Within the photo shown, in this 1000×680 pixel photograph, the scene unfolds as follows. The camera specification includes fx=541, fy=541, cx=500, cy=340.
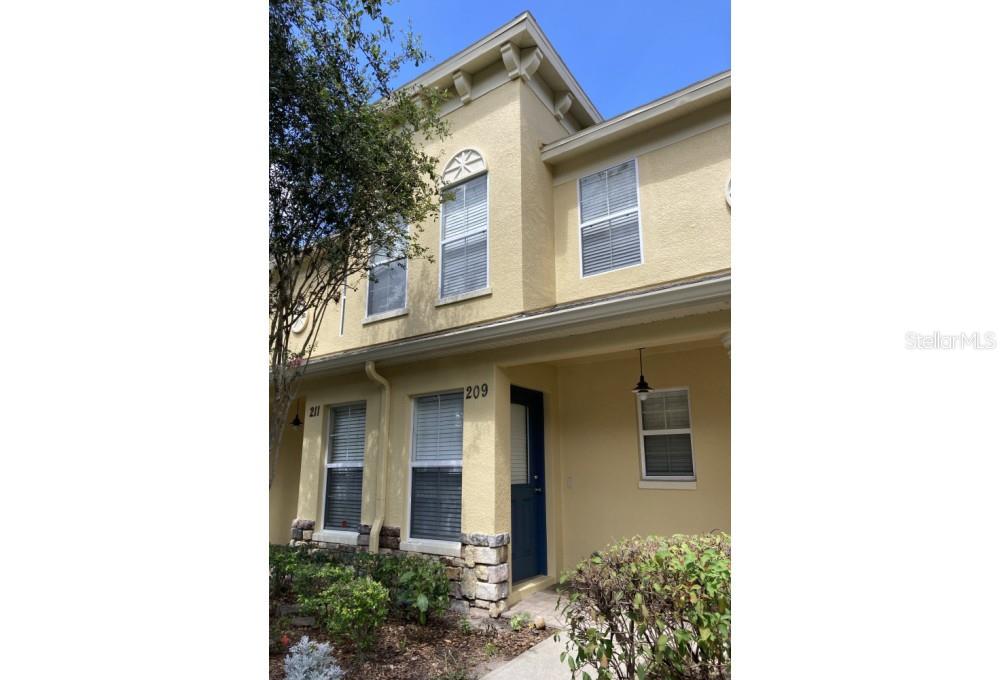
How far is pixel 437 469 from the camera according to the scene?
20.3 ft

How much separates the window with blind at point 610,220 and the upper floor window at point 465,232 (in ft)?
4.02

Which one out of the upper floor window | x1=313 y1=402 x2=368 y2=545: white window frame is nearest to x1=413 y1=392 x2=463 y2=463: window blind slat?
x1=313 y1=402 x2=368 y2=545: white window frame

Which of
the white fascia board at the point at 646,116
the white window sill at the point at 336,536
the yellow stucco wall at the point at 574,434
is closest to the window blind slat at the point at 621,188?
the white fascia board at the point at 646,116

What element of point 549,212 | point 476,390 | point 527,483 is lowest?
point 527,483

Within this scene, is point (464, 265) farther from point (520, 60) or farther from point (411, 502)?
point (411, 502)

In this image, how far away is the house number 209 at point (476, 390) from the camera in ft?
19.2

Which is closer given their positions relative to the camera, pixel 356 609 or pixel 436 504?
pixel 356 609

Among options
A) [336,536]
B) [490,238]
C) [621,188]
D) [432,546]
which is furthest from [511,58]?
[336,536]

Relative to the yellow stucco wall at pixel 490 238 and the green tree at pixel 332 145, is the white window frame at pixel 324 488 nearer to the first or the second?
the yellow stucco wall at pixel 490 238

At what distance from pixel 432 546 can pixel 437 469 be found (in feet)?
2.71

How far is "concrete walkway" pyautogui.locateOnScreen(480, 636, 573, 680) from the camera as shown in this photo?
12.9 feet
